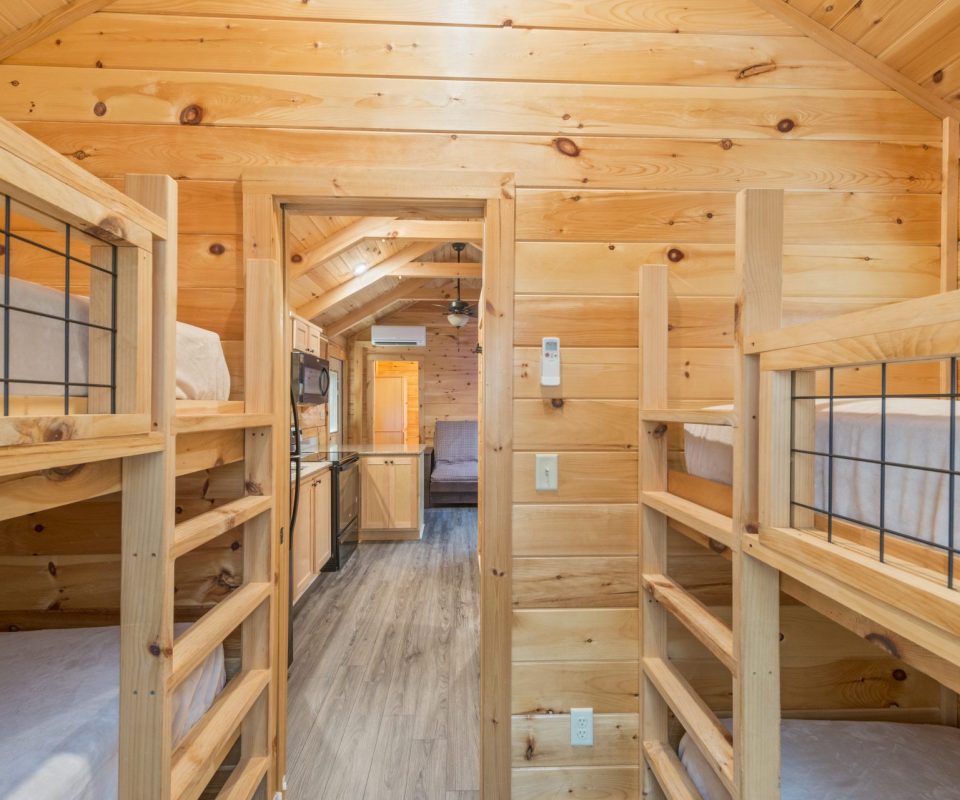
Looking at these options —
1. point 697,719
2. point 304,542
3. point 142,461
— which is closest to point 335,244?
point 304,542

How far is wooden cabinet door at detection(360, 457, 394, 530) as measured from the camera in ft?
15.0

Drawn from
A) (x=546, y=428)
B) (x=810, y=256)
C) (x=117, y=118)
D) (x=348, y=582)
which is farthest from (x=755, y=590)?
(x=348, y=582)

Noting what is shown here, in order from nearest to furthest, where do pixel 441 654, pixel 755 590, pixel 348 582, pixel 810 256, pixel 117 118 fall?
pixel 755 590
pixel 117 118
pixel 810 256
pixel 441 654
pixel 348 582

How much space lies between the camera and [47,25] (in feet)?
5.03

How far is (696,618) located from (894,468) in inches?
26.1

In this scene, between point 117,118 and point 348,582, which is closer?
point 117,118

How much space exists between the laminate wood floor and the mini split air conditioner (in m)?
3.15

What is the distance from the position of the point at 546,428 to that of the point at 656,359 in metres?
0.43

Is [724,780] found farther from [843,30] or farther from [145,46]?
[145,46]

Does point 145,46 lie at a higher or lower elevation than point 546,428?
higher

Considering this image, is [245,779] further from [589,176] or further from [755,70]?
[755,70]

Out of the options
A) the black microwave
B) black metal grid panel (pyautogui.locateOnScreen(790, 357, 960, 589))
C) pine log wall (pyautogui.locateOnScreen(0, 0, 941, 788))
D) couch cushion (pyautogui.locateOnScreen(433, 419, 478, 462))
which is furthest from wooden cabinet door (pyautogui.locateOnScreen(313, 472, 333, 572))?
black metal grid panel (pyautogui.locateOnScreen(790, 357, 960, 589))

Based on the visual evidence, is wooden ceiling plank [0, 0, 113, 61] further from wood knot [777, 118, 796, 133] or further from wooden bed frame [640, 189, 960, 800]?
wood knot [777, 118, 796, 133]

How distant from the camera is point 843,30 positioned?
162 cm
